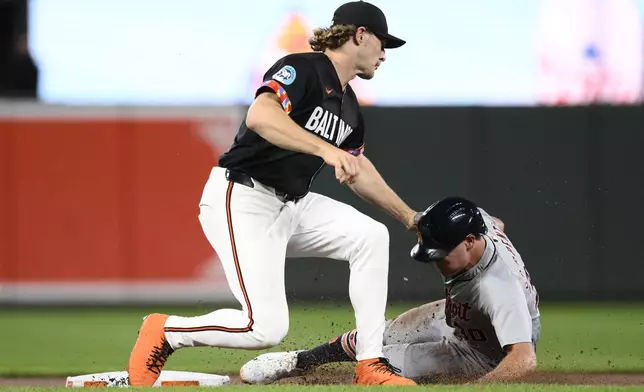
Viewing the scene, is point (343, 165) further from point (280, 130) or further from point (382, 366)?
point (382, 366)

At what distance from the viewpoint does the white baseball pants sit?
4355mm

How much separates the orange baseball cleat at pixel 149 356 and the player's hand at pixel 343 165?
41.7 inches

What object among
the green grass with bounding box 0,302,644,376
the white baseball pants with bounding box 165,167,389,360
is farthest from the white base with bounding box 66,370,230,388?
the green grass with bounding box 0,302,644,376

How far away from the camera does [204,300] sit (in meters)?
9.16

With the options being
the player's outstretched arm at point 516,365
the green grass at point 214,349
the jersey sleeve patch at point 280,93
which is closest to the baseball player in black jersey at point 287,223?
the jersey sleeve patch at point 280,93

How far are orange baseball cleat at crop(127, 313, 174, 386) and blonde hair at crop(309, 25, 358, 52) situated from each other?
1.29 m

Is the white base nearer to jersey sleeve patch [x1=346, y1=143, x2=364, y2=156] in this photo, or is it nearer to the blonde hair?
jersey sleeve patch [x1=346, y1=143, x2=364, y2=156]

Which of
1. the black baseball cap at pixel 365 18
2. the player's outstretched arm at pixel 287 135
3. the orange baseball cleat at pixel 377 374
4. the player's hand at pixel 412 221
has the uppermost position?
the black baseball cap at pixel 365 18

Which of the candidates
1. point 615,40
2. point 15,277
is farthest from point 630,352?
point 615,40

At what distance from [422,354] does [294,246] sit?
0.84 metres

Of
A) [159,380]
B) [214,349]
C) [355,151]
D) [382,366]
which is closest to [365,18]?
[355,151]

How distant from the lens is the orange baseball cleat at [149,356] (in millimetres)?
4477

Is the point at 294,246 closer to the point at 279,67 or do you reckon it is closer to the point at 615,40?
the point at 279,67

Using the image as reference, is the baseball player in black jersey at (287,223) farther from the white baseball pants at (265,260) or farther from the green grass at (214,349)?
the green grass at (214,349)
